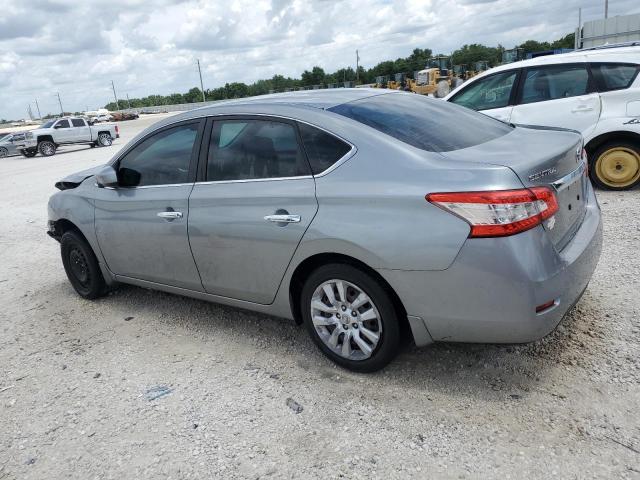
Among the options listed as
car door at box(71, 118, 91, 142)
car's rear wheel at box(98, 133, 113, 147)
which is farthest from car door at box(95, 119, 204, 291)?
car's rear wheel at box(98, 133, 113, 147)

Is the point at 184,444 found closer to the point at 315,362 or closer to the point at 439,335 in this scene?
the point at 315,362

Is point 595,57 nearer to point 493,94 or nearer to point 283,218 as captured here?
point 493,94

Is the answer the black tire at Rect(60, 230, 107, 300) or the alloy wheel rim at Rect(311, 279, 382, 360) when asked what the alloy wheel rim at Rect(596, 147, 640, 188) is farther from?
the black tire at Rect(60, 230, 107, 300)

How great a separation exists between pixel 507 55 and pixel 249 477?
4093 cm

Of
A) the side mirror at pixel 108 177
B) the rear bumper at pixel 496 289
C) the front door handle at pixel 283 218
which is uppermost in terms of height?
the side mirror at pixel 108 177

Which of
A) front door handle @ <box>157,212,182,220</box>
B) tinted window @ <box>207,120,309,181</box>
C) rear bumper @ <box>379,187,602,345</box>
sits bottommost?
rear bumper @ <box>379,187,602,345</box>

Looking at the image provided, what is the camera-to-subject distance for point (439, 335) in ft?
9.25

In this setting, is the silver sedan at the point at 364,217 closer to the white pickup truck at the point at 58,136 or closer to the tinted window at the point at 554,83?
the tinted window at the point at 554,83

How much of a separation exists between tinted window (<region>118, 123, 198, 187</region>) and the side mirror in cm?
7

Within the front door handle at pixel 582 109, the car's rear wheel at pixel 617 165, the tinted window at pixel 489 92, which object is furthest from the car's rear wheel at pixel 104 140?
the car's rear wheel at pixel 617 165

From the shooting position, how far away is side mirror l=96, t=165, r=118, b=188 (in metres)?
4.20

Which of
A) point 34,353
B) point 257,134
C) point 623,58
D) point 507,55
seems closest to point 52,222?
point 34,353

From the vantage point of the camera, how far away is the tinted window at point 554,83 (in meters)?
6.98

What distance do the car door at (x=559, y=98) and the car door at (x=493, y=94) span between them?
0.43ft
